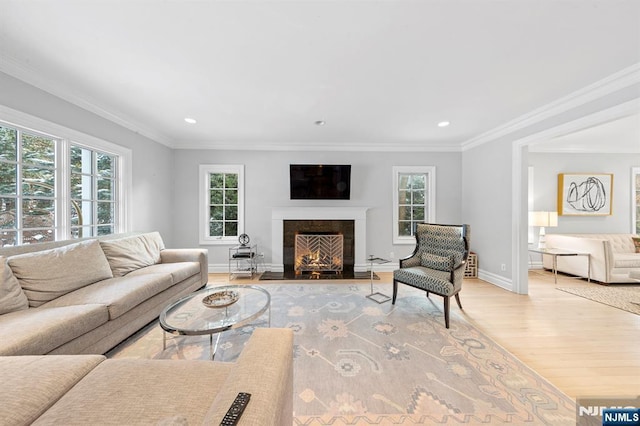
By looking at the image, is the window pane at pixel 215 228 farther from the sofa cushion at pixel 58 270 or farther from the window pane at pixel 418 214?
the window pane at pixel 418 214

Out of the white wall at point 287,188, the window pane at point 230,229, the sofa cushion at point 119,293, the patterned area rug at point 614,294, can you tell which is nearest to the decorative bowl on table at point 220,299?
the sofa cushion at point 119,293

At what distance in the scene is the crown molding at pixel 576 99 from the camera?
2.11m

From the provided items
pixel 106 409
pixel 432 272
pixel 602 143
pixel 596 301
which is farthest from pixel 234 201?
pixel 602 143

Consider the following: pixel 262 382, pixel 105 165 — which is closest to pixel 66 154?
pixel 105 165

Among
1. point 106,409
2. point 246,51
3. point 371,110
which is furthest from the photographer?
point 371,110

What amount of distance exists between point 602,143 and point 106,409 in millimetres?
7175

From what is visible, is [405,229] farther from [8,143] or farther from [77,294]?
Answer: [8,143]

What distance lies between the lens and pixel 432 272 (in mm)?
2738

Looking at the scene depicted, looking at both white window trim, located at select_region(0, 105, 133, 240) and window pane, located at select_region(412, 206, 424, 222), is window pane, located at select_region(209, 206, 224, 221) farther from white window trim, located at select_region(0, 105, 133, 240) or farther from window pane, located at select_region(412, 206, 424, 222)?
window pane, located at select_region(412, 206, 424, 222)

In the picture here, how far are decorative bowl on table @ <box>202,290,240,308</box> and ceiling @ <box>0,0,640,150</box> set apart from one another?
201 centimetres

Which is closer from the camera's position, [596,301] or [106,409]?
[106,409]

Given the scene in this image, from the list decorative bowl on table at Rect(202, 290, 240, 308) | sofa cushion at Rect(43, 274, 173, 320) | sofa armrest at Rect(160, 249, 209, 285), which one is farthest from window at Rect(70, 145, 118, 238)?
decorative bowl on table at Rect(202, 290, 240, 308)

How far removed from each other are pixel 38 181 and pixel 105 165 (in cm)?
88

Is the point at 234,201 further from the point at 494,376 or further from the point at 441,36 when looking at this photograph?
the point at 494,376
